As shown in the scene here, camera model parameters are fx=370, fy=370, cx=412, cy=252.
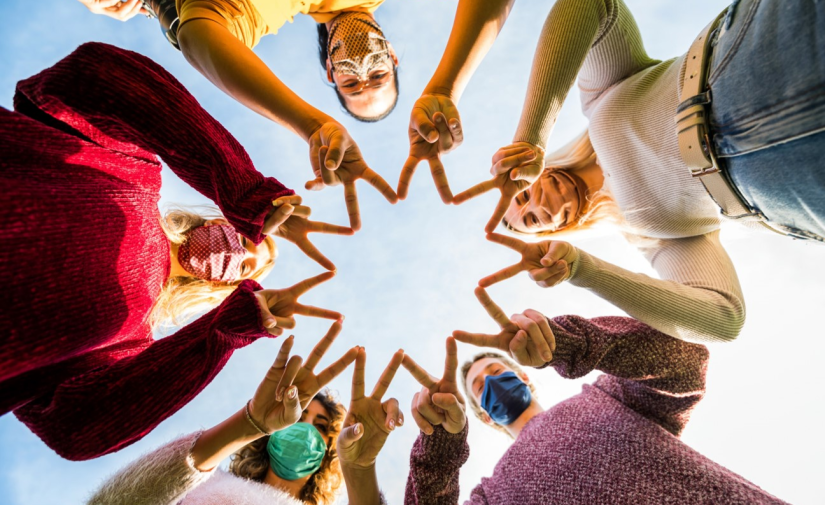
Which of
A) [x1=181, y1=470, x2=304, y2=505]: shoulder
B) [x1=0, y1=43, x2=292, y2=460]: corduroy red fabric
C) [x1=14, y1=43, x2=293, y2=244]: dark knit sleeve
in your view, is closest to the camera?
[x1=0, y1=43, x2=292, y2=460]: corduroy red fabric

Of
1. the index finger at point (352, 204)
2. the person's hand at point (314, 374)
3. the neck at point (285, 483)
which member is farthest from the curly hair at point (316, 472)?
the index finger at point (352, 204)

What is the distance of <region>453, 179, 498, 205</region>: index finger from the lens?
1418mm

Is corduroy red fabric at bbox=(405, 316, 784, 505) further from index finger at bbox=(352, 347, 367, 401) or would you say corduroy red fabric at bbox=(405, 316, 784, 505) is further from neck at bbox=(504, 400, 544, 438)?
neck at bbox=(504, 400, 544, 438)

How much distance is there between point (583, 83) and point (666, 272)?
979mm

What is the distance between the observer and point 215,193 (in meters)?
1.23

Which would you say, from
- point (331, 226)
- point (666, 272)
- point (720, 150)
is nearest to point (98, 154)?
point (331, 226)

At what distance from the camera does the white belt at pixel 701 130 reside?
106 cm

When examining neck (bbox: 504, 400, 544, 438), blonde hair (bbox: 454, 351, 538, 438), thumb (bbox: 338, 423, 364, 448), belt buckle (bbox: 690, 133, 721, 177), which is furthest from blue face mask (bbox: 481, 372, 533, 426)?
belt buckle (bbox: 690, 133, 721, 177)

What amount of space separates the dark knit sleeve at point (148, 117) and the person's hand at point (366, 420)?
0.76 metres

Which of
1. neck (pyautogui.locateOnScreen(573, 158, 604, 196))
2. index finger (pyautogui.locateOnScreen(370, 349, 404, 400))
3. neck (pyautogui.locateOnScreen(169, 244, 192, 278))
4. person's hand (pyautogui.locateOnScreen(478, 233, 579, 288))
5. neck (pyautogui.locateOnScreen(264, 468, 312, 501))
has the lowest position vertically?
neck (pyautogui.locateOnScreen(264, 468, 312, 501))

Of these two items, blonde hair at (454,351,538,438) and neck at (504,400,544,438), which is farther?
blonde hair at (454,351,538,438)

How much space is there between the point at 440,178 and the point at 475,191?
144 mm

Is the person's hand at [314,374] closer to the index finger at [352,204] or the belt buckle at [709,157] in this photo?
the index finger at [352,204]

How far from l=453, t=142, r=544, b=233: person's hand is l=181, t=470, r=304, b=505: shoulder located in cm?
169
